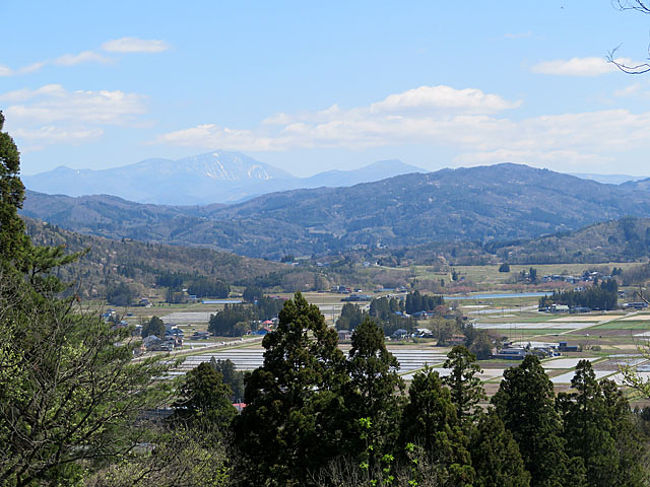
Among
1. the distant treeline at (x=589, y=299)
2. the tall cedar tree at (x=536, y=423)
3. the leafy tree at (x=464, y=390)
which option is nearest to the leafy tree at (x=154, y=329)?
the distant treeline at (x=589, y=299)

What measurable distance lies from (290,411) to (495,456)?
5118mm

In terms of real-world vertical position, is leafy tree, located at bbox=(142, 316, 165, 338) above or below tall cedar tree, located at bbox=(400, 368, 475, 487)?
below

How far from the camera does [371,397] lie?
1633 centimetres

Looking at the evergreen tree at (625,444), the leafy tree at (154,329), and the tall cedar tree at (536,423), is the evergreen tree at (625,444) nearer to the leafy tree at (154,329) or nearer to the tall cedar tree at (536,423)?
the tall cedar tree at (536,423)

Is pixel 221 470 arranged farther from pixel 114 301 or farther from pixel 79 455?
pixel 114 301

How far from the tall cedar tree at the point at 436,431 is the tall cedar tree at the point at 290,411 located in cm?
150

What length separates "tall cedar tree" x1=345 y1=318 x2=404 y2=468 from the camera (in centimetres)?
1584

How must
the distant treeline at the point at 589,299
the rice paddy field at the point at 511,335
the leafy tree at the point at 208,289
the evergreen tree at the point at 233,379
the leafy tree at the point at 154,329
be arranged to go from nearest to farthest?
the evergreen tree at the point at 233,379 < the rice paddy field at the point at 511,335 < the leafy tree at the point at 154,329 < the distant treeline at the point at 589,299 < the leafy tree at the point at 208,289

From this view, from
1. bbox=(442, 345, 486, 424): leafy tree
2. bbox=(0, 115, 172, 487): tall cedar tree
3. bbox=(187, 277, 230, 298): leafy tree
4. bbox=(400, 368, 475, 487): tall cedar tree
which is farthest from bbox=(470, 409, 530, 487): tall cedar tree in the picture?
bbox=(187, 277, 230, 298): leafy tree

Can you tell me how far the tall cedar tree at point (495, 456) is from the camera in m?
17.8

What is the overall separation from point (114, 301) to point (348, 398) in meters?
108

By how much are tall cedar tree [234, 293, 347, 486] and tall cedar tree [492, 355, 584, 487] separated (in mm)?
6843

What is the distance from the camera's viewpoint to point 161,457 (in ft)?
46.9

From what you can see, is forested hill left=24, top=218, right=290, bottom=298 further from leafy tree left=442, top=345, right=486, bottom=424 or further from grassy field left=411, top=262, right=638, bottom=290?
leafy tree left=442, top=345, right=486, bottom=424
